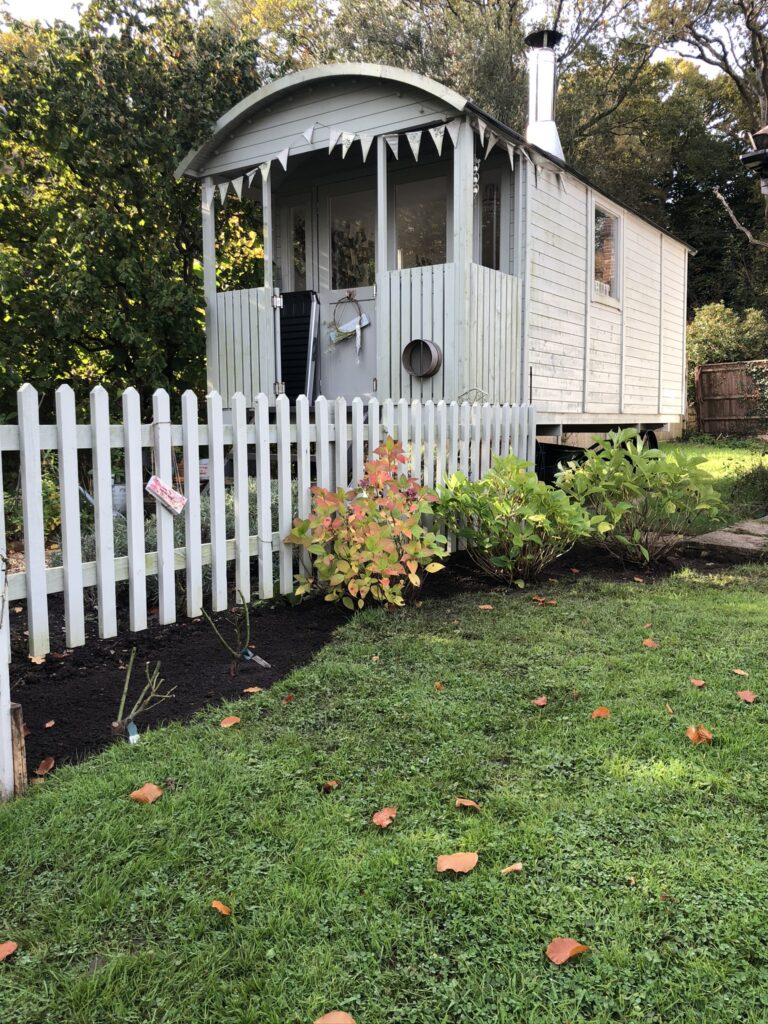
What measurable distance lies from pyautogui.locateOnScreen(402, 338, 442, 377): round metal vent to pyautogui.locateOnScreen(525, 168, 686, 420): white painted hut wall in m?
1.45

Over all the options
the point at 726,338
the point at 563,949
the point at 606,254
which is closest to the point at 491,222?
the point at 606,254

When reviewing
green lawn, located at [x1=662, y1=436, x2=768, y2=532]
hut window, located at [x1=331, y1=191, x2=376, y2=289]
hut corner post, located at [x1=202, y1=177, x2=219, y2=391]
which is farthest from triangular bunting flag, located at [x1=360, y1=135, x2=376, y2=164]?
green lawn, located at [x1=662, y1=436, x2=768, y2=532]

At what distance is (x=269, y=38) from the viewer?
21.2 m

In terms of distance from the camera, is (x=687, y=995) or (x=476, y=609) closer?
(x=687, y=995)

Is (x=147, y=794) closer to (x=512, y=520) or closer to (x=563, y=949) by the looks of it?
(x=563, y=949)

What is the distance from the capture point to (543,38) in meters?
9.73

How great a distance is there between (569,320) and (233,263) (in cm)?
554

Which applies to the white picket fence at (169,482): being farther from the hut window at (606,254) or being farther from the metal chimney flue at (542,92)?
the metal chimney flue at (542,92)

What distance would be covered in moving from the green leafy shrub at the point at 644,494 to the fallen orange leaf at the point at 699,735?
2586 mm

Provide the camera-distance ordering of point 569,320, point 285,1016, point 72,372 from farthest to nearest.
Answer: point 72,372, point 569,320, point 285,1016

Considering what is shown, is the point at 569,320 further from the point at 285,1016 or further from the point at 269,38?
the point at 269,38

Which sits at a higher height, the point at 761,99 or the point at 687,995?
the point at 761,99

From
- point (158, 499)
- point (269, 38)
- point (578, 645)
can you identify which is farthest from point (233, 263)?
point (269, 38)

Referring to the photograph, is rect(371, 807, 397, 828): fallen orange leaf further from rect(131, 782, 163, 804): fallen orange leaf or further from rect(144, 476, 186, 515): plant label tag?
rect(144, 476, 186, 515): plant label tag
